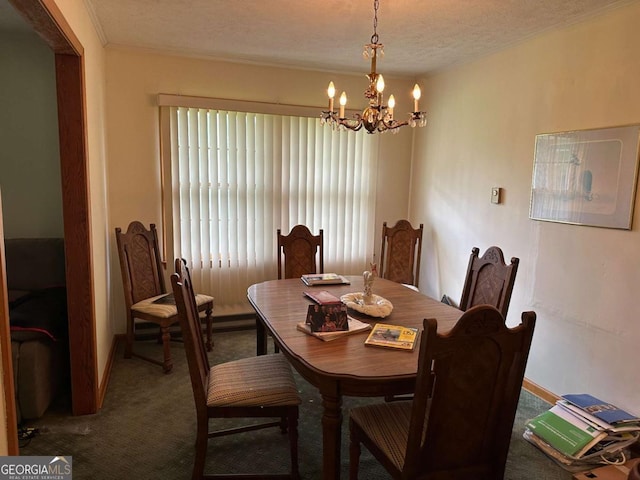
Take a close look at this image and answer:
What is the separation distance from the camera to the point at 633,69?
7.55ft

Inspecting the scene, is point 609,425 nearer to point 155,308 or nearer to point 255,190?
point 155,308

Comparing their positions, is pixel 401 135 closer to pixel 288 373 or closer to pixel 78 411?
pixel 288 373

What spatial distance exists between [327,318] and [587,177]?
73.9 inches

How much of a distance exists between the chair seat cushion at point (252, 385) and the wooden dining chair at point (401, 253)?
1987mm

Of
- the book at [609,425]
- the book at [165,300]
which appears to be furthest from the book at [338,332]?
the book at [165,300]

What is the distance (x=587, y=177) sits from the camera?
2551 mm

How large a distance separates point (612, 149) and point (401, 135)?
2.18 meters

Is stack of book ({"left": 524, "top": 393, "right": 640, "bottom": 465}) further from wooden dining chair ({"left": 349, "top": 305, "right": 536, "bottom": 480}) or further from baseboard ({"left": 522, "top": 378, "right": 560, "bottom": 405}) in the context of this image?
wooden dining chair ({"left": 349, "top": 305, "right": 536, "bottom": 480})

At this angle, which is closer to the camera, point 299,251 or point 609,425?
point 609,425

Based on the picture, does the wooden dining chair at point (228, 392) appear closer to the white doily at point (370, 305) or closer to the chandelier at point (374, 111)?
the white doily at point (370, 305)

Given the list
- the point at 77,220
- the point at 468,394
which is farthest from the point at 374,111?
the point at 77,220

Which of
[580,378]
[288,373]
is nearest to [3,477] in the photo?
[288,373]

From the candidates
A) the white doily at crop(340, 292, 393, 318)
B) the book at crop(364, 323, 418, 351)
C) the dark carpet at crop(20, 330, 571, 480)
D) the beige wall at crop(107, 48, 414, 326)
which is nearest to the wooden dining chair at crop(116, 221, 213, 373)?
the beige wall at crop(107, 48, 414, 326)

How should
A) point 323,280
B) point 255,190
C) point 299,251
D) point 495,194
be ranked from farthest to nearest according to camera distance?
point 255,190 → point 299,251 → point 495,194 → point 323,280
